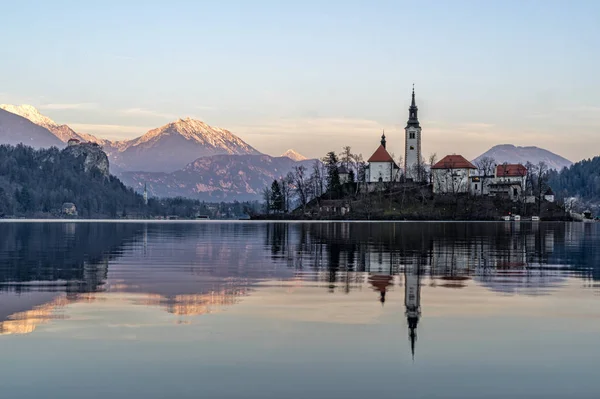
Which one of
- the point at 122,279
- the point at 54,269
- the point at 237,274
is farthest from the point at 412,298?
the point at 54,269

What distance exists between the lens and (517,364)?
60.6 ft

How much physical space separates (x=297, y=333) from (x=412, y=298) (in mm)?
9301

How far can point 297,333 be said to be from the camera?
2250cm

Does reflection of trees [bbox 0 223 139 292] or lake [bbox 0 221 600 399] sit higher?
reflection of trees [bbox 0 223 139 292]

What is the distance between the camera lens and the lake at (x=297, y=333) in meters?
16.4

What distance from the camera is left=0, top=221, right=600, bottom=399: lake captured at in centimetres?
1636

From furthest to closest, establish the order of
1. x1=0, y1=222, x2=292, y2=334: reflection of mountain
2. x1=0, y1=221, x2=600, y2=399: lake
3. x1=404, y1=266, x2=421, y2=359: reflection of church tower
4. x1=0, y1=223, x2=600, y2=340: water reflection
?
x1=0, y1=223, x2=600, y2=340: water reflection, x1=0, y1=222, x2=292, y2=334: reflection of mountain, x1=404, y1=266, x2=421, y2=359: reflection of church tower, x1=0, y1=221, x2=600, y2=399: lake

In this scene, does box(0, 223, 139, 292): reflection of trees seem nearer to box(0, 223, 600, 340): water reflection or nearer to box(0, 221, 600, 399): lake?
box(0, 223, 600, 340): water reflection

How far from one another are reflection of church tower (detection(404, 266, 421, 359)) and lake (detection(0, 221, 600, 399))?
0.12 metres

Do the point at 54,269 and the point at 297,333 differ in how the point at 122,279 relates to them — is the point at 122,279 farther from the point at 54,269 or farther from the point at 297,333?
the point at 297,333

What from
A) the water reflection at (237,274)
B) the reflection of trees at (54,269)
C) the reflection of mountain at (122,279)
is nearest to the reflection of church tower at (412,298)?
the water reflection at (237,274)

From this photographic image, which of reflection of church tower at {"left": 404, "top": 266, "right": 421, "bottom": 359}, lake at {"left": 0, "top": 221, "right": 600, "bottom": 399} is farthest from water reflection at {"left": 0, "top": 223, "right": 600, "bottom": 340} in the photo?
lake at {"left": 0, "top": 221, "right": 600, "bottom": 399}

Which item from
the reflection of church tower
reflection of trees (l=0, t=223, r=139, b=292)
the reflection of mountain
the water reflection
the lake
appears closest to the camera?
the lake

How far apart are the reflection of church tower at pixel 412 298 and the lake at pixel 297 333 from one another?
0.41 ft
